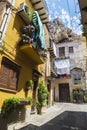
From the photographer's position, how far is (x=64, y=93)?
27828mm

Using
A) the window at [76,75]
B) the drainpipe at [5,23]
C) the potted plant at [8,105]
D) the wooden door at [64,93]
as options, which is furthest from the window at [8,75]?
the window at [76,75]

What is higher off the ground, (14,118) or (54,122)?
(14,118)

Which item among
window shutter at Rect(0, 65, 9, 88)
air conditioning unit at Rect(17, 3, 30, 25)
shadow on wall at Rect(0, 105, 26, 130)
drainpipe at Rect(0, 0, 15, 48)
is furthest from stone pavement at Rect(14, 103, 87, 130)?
air conditioning unit at Rect(17, 3, 30, 25)

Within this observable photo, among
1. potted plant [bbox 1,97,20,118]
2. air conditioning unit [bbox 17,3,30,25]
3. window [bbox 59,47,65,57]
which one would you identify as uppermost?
window [bbox 59,47,65,57]

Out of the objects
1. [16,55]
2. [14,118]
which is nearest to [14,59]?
[16,55]

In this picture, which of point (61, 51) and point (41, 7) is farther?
point (61, 51)

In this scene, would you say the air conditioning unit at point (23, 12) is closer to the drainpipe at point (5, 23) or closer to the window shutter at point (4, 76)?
the drainpipe at point (5, 23)

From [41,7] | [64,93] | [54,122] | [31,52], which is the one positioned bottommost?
[54,122]

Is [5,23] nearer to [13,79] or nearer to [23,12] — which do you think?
[23,12]

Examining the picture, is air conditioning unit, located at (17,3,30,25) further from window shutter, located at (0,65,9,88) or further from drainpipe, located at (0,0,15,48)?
window shutter, located at (0,65,9,88)

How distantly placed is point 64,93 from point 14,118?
20.3 m

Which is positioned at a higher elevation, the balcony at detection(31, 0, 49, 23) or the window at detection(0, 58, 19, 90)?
the balcony at detection(31, 0, 49, 23)

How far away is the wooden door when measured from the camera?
1082 inches

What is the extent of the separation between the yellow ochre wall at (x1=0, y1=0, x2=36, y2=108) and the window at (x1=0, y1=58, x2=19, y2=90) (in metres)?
0.31
